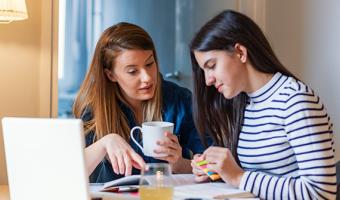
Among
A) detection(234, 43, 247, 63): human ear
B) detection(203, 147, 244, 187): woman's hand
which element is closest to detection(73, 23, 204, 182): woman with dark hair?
detection(203, 147, 244, 187): woman's hand

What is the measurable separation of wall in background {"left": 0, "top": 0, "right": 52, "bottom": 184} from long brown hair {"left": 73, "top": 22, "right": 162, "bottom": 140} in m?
0.35

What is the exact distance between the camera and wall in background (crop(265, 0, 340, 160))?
2.08m

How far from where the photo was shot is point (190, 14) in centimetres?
299

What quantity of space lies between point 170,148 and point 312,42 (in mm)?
1027

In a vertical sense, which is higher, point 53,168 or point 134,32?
point 134,32

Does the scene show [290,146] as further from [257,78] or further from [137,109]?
[137,109]

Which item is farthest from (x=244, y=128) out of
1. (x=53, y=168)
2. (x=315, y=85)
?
→ (x=315, y=85)

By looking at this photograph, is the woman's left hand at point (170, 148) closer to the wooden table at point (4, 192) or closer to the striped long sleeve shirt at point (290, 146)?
the striped long sleeve shirt at point (290, 146)

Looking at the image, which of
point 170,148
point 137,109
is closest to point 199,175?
point 170,148

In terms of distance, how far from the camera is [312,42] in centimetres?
221

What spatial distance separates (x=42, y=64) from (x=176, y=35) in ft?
3.80

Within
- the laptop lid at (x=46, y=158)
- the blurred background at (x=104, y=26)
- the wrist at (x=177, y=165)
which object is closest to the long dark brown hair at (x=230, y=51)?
the wrist at (x=177, y=165)

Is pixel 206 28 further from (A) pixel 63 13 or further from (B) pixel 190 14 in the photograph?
(B) pixel 190 14

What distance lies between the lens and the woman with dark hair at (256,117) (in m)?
1.26
